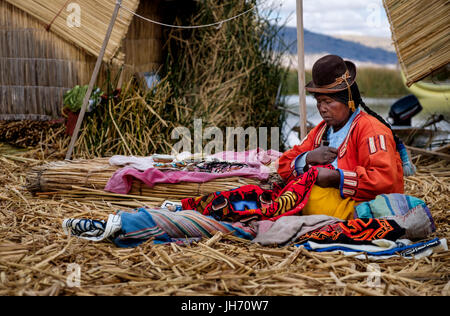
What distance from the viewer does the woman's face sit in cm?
297

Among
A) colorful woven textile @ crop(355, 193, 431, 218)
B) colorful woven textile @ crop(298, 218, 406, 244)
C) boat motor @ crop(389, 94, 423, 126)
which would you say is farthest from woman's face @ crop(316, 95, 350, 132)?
boat motor @ crop(389, 94, 423, 126)

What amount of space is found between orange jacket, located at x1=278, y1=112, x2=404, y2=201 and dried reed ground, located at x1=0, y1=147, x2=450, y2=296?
474 millimetres

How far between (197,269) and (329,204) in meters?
1.02

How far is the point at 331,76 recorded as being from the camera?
291 centimetres

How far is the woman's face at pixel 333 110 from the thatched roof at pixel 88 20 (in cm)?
241

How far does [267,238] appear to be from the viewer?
271 cm

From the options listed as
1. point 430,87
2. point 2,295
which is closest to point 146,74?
point 2,295

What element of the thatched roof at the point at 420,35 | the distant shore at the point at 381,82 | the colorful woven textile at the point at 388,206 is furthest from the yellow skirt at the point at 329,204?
the distant shore at the point at 381,82

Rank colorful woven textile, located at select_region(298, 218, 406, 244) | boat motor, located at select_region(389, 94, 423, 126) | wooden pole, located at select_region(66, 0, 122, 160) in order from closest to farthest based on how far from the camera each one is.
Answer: colorful woven textile, located at select_region(298, 218, 406, 244), wooden pole, located at select_region(66, 0, 122, 160), boat motor, located at select_region(389, 94, 423, 126)

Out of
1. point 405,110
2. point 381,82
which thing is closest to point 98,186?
point 405,110

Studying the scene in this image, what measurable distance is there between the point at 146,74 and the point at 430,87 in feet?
18.6

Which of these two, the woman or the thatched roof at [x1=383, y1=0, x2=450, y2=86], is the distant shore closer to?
the thatched roof at [x1=383, y1=0, x2=450, y2=86]

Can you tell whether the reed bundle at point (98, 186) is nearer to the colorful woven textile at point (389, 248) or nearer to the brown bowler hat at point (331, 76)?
the brown bowler hat at point (331, 76)

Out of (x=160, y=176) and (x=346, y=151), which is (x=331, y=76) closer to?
(x=346, y=151)
